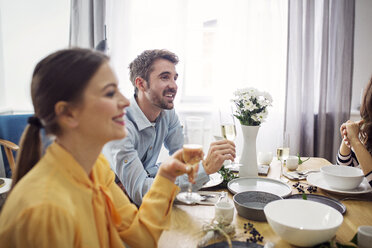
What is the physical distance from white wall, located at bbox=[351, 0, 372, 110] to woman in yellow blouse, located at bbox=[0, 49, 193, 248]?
318 cm

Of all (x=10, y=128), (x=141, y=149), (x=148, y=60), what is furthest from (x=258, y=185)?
(x=10, y=128)

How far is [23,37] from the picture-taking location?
11.1 feet

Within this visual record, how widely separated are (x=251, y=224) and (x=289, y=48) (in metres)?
2.59

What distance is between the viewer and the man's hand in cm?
128

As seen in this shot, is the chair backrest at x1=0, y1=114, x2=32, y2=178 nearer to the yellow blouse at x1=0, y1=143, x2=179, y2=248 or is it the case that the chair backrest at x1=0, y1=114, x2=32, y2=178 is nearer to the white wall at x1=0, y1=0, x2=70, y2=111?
the white wall at x1=0, y1=0, x2=70, y2=111

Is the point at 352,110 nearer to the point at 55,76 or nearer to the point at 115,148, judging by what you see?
the point at 115,148

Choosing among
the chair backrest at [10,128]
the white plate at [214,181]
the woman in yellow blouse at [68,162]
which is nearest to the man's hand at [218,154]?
the white plate at [214,181]

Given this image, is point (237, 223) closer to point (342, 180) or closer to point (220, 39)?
point (342, 180)

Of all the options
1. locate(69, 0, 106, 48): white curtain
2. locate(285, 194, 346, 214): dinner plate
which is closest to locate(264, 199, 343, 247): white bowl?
locate(285, 194, 346, 214): dinner plate

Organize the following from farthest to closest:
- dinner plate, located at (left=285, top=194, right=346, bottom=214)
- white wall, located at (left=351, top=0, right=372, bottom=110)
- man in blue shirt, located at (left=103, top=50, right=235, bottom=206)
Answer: white wall, located at (left=351, top=0, right=372, bottom=110) < man in blue shirt, located at (left=103, top=50, right=235, bottom=206) < dinner plate, located at (left=285, top=194, right=346, bottom=214)

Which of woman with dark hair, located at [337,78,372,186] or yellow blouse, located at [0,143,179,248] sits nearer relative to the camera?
yellow blouse, located at [0,143,179,248]

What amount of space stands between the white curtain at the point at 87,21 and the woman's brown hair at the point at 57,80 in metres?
2.47

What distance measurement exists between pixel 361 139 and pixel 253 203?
36.8 inches

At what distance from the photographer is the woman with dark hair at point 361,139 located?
156 centimetres
